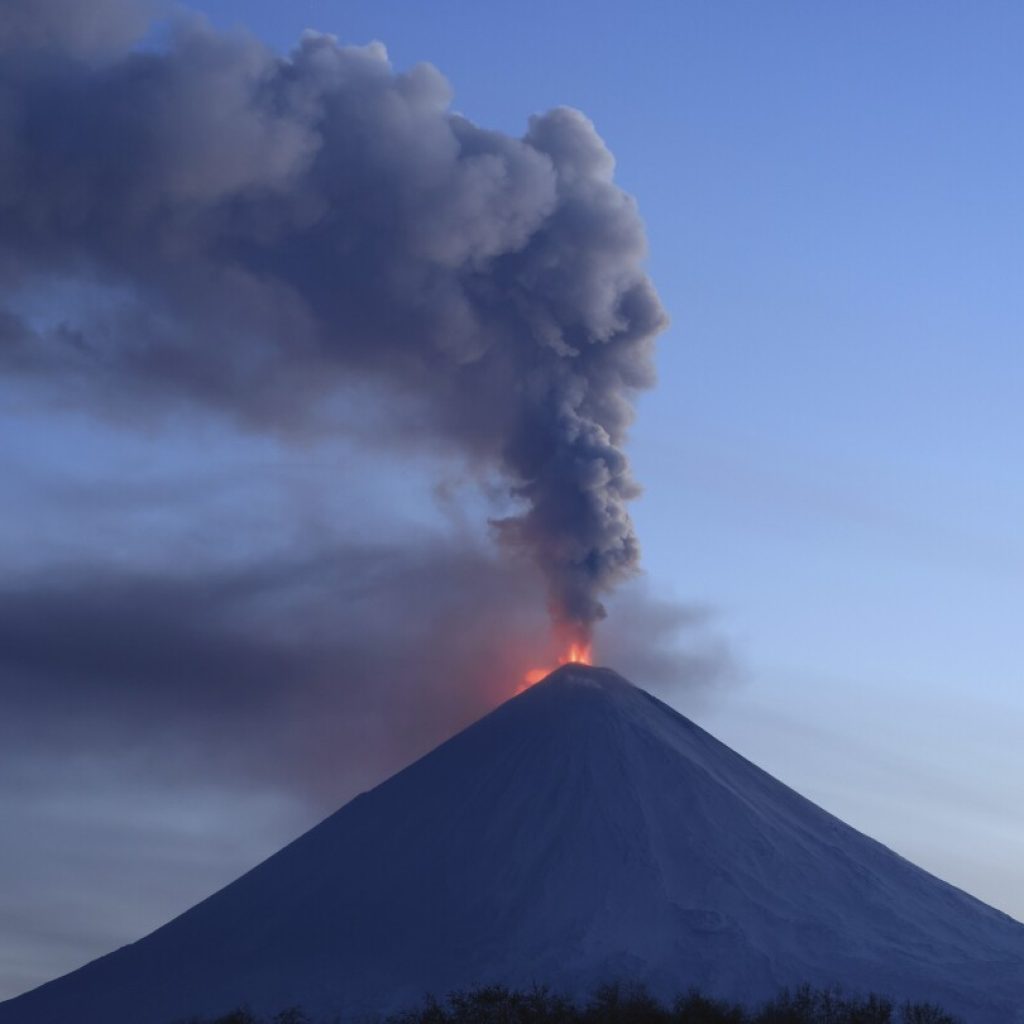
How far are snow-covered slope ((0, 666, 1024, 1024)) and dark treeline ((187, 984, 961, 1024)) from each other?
3009 mm

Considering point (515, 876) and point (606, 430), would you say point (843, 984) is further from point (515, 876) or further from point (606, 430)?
point (606, 430)

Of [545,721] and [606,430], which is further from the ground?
[606,430]

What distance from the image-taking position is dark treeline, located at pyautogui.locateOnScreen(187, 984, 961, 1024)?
62.2m

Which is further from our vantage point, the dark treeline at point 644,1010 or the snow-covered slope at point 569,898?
the snow-covered slope at point 569,898

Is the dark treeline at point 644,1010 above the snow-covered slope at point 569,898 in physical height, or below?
below

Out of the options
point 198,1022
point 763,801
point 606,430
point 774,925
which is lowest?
point 198,1022

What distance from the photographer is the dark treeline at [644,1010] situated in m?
62.2

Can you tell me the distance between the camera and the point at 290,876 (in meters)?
89.4

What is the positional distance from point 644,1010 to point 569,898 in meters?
15.7

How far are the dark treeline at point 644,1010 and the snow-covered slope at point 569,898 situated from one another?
9.87ft

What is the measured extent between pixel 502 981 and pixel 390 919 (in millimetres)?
11298

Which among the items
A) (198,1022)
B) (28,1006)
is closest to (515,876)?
(198,1022)

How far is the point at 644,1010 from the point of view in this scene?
207 feet

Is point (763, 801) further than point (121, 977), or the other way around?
point (763, 801)
